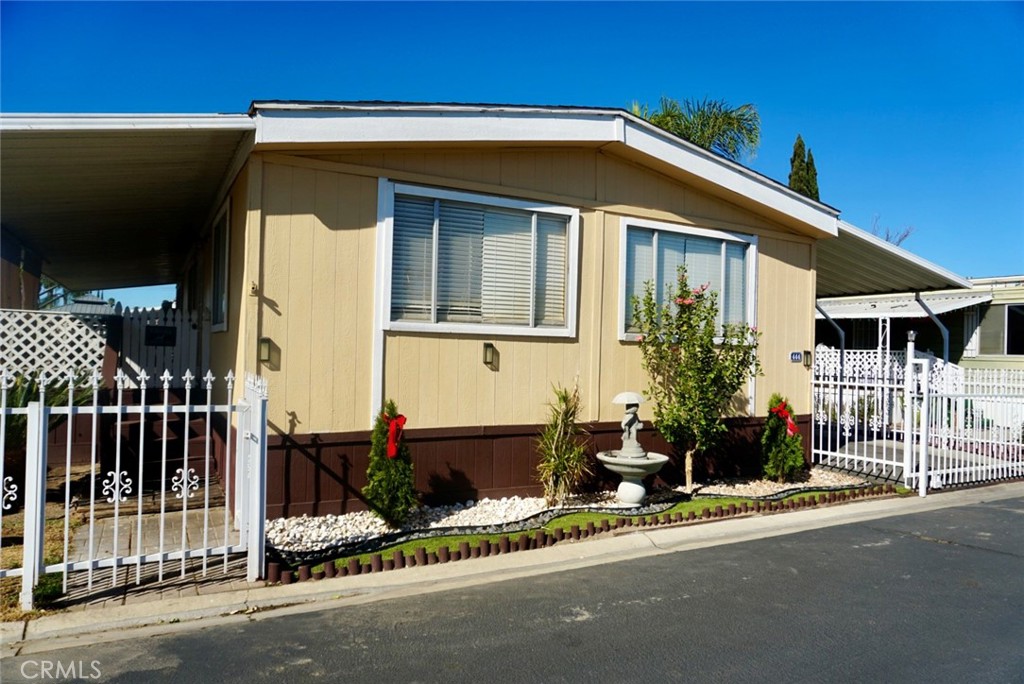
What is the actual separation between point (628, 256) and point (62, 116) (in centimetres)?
584

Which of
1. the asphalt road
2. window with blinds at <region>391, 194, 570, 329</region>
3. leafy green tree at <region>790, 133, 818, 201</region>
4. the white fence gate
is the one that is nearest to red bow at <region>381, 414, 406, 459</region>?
window with blinds at <region>391, 194, 570, 329</region>

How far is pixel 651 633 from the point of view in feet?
14.5

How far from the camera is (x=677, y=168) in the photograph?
28.2 feet

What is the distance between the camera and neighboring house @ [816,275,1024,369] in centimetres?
1546

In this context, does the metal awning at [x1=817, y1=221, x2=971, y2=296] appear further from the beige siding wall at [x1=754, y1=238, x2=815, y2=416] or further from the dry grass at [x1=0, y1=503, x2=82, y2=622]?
the dry grass at [x1=0, y1=503, x2=82, y2=622]

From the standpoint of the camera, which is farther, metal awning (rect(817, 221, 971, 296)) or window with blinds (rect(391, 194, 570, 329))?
metal awning (rect(817, 221, 971, 296))

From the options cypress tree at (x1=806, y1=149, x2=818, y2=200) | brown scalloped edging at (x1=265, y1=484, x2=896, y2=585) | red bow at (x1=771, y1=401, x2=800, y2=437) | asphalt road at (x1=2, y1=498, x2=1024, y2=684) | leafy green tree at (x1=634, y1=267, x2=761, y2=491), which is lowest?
asphalt road at (x1=2, y1=498, x2=1024, y2=684)

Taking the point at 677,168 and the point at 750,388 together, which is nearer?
the point at 677,168

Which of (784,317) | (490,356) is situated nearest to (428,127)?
(490,356)

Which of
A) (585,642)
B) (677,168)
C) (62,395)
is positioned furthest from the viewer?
(677,168)

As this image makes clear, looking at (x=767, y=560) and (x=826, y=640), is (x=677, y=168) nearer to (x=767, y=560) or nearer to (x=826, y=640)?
(x=767, y=560)

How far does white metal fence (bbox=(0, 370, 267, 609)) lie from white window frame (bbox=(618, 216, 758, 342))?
4390mm

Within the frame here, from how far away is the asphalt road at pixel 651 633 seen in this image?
152 inches

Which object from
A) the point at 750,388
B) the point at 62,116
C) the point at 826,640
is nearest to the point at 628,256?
the point at 750,388
